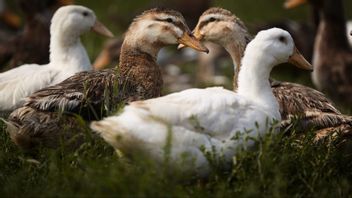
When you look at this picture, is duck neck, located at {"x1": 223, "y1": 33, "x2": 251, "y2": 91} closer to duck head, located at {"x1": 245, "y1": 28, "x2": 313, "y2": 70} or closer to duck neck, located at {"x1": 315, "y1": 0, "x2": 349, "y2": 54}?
duck head, located at {"x1": 245, "y1": 28, "x2": 313, "y2": 70}

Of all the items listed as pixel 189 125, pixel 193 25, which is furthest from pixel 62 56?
pixel 193 25

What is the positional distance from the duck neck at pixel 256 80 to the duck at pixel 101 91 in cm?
77

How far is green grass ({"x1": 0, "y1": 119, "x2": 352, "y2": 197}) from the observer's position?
185 inches

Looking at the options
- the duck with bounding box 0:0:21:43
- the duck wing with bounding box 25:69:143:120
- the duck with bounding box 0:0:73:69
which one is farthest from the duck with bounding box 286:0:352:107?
the duck with bounding box 0:0:21:43

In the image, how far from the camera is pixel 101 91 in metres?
6.39

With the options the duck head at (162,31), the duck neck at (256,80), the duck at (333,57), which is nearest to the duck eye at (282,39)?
the duck neck at (256,80)

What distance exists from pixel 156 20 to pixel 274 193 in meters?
2.20

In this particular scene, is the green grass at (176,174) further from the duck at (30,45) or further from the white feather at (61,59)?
the duck at (30,45)

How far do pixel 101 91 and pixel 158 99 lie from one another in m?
1.09

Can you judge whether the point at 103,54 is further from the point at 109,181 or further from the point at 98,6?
the point at 109,181

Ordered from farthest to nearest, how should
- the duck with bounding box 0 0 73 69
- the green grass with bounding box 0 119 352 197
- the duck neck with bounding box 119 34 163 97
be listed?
the duck with bounding box 0 0 73 69
the duck neck with bounding box 119 34 163 97
the green grass with bounding box 0 119 352 197

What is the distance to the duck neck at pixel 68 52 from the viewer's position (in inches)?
312

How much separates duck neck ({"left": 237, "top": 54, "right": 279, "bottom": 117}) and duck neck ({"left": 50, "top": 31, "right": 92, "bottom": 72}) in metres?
2.38

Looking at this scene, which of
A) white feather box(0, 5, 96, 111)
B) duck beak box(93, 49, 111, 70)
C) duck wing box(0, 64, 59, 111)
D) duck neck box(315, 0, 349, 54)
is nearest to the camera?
duck wing box(0, 64, 59, 111)
